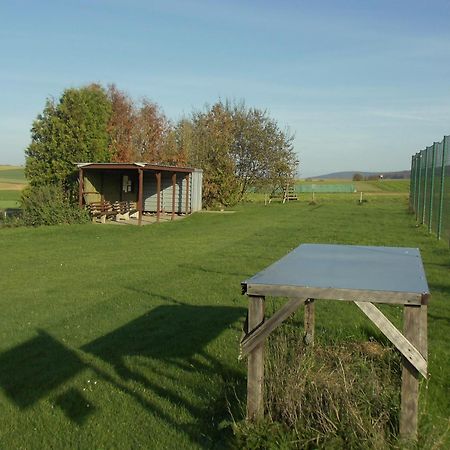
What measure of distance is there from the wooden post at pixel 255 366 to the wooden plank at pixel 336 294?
0.41 feet

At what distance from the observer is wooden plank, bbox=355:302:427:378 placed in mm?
3387

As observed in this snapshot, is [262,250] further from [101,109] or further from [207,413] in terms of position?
[101,109]

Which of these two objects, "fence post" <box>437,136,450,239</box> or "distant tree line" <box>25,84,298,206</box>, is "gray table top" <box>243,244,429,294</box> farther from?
"distant tree line" <box>25,84,298,206</box>

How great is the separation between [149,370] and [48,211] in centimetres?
1929

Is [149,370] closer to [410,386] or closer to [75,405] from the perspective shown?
[75,405]

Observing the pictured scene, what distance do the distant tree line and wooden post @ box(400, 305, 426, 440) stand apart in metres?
25.2

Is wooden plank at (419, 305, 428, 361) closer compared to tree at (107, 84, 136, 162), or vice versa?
wooden plank at (419, 305, 428, 361)

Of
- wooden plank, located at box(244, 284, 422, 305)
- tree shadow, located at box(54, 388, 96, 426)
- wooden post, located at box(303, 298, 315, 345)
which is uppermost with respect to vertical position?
wooden plank, located at box(244, 284, 422, 305)

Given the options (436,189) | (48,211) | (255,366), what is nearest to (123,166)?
(48,211)

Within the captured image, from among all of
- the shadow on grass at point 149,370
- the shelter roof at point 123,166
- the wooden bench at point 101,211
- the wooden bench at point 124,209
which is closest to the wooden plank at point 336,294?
the shadow on grass at point 149,370

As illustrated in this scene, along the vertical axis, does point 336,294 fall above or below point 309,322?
above

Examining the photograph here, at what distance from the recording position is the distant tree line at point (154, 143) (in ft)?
94.1

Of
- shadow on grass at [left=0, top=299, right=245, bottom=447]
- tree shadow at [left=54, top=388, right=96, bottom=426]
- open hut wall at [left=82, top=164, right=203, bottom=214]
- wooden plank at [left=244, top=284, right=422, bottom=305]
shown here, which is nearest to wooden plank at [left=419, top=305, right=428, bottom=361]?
wooden plank at [left=244, top=284, right=422, bottom=305]

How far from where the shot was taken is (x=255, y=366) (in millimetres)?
3777
